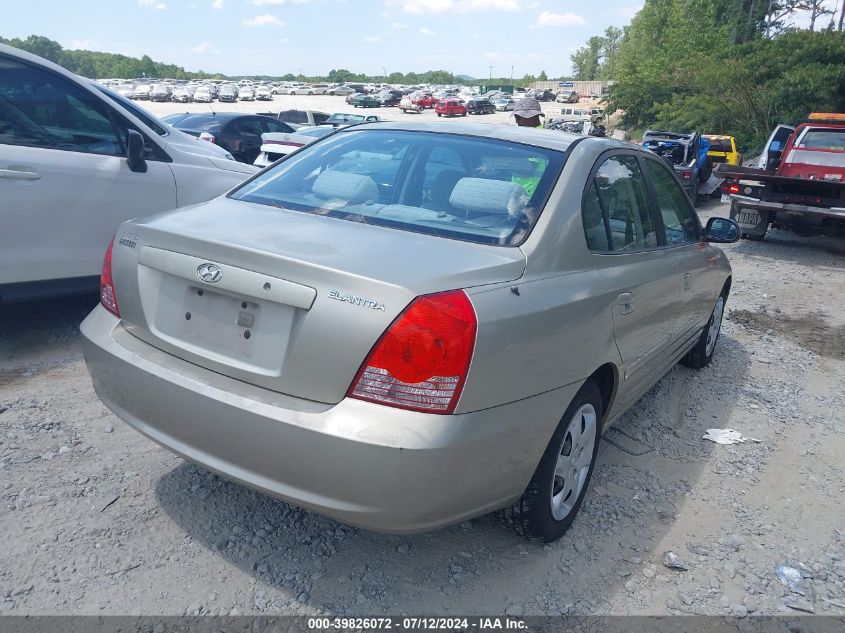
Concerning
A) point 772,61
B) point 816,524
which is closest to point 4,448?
point 816,524

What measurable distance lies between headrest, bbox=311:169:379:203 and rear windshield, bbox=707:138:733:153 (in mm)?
18458

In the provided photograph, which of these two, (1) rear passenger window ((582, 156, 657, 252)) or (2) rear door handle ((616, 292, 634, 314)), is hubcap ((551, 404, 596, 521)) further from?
(1) rear passenger window ((582, 156, 657, 252))

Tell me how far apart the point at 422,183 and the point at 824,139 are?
38.1 feet

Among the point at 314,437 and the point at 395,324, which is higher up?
the point at 395,324

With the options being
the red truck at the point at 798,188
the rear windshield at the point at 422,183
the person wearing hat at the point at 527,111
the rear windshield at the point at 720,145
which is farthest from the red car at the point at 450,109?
the rear windshield at the point at 422,183

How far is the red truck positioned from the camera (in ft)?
33.2

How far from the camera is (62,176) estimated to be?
15.2ft

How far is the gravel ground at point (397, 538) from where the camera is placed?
2.59 m

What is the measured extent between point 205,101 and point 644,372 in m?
70.6

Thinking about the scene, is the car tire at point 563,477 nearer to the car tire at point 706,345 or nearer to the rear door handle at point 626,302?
the rear door handle at point 626,302

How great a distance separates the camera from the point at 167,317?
260cm

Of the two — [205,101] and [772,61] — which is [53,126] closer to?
[772,61]

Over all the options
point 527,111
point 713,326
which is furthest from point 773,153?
point 713,326

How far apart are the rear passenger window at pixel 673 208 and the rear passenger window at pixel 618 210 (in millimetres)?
248
